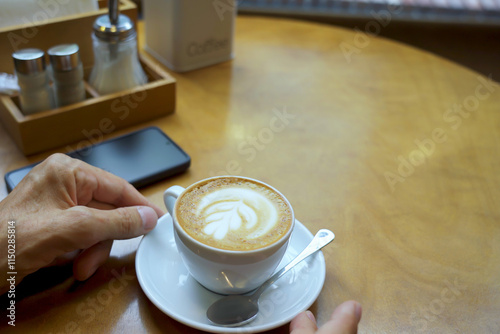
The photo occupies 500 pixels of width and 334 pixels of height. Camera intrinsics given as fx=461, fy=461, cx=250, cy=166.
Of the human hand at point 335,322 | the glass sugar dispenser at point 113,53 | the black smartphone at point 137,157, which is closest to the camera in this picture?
the human hand at point 335,322

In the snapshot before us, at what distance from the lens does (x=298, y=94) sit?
100 cm

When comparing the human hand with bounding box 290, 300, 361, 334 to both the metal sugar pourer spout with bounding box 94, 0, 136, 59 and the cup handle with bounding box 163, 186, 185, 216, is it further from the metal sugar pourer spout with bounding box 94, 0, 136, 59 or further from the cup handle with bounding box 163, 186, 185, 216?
the metal sugar pourer spout with bounding box 94, 0, 136, 59

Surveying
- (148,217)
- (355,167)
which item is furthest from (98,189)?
(355,167)

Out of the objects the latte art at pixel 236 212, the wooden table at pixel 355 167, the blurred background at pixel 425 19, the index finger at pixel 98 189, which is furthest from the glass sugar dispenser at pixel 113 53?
the blurred background at pixel 425 19

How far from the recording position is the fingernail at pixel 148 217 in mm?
560

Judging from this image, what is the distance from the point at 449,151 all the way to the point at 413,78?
0.95 ft

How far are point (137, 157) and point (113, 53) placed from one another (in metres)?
0.21

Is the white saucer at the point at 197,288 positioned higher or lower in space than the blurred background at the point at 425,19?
higher

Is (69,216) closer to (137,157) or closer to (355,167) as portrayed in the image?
(137,157)

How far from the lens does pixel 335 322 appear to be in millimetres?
472

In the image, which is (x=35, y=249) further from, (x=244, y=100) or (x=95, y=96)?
(x=244, y=100)

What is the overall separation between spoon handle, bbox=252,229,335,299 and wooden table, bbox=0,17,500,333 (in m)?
0.05

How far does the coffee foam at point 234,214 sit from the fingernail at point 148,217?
6 centimetres

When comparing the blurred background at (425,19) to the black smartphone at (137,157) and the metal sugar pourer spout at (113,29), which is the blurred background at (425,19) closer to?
the metal sugar pourer spout at (113,29)
